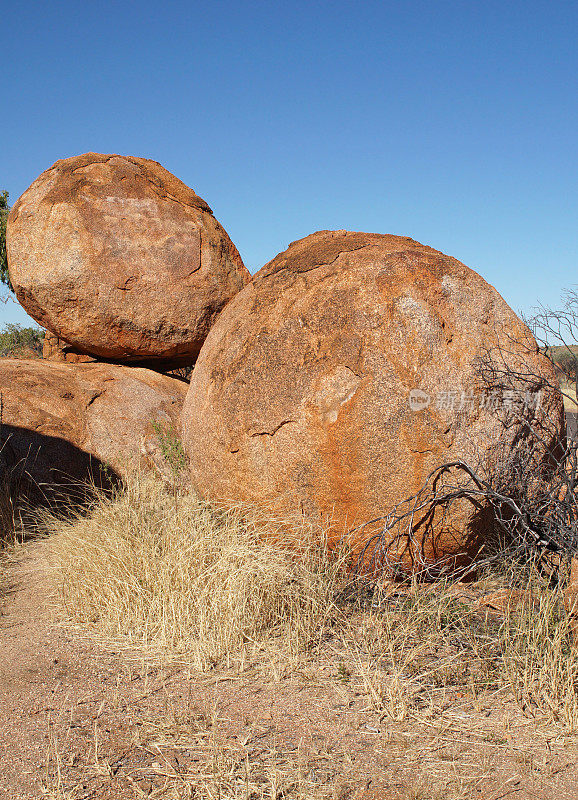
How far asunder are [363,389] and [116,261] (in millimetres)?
3068

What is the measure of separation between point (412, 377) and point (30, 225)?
394 cm

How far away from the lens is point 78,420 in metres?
5.57

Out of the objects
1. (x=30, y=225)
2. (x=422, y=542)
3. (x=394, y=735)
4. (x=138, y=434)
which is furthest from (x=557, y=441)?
(x=30, y=225)

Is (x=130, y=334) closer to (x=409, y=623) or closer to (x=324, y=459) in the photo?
(x=324, y=459)

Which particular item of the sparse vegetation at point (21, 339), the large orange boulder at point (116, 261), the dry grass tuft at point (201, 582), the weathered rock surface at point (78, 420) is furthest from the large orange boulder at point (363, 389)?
the sparse vegetation at point (21, 339)

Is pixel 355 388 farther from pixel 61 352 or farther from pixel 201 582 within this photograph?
pixel 61 352

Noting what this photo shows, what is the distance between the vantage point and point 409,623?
3271 millimetres

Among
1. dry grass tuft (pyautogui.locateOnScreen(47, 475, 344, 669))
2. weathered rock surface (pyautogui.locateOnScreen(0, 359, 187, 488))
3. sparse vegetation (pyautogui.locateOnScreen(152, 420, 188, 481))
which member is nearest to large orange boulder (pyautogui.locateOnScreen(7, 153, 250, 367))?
weathered rock surface (pyautogui.locateOnScreen(0, 359, 187, 488))

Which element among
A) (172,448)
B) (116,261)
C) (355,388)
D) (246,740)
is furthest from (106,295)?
(246,740)

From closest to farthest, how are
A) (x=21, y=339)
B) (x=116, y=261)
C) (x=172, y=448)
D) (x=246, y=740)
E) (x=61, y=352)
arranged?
(x=246, y=740) → (x=172, y=448) → (x=116, y=261) → (x=61, y=352) → (x=21, y=339)

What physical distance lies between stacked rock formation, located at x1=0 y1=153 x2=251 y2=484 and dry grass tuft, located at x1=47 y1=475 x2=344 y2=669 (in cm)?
152

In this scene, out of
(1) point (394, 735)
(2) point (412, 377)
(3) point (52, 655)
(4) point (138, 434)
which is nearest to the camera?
(1) point (394, 735)

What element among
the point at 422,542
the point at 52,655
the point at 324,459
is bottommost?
the point at 52,655

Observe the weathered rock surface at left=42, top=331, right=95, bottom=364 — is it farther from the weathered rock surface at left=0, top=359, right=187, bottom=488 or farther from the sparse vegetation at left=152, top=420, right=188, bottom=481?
the sparse vegetation at left=152, top=420, right=188, bottom=481
